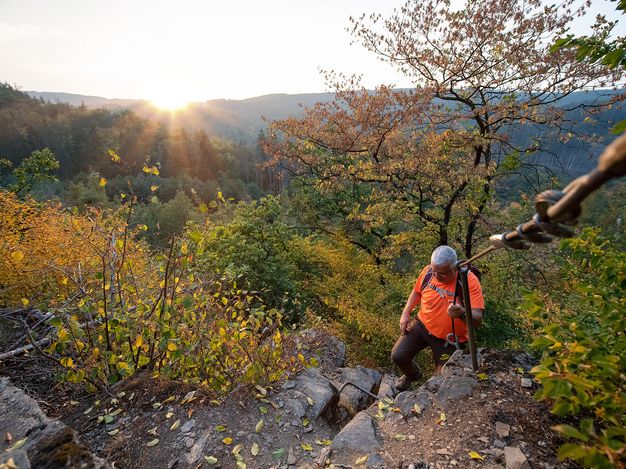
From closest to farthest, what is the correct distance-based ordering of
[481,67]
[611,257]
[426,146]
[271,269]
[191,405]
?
[611,257] < [191,405] < [481,67] < [426,146] < [271,269]

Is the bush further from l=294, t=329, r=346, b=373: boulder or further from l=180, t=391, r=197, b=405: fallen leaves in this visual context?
l=294, t=329, r=346, b=373: boulder

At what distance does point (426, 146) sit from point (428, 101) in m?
1.07

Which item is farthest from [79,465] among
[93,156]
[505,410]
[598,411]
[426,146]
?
[93,156]

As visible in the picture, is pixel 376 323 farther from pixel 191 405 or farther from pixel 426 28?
pixel 426 28

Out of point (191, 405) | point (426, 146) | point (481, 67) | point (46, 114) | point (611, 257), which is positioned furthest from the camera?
point (46, 114)

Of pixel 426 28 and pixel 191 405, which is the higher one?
pixel 426 28

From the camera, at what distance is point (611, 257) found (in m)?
2.49

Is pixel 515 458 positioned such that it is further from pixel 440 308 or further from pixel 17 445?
pixel 17 445

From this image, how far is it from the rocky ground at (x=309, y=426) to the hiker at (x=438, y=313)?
57 cm

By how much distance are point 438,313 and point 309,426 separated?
223 centimetres

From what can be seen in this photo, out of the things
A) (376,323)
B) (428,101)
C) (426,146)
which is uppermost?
(428,101)

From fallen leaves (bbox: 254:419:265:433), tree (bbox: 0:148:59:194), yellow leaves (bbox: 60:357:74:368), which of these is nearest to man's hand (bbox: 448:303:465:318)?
fallen leaves (bbox: 254:419:265:433)

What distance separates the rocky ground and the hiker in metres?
0.57

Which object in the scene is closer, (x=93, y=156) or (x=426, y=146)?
(x=426, y=146)
